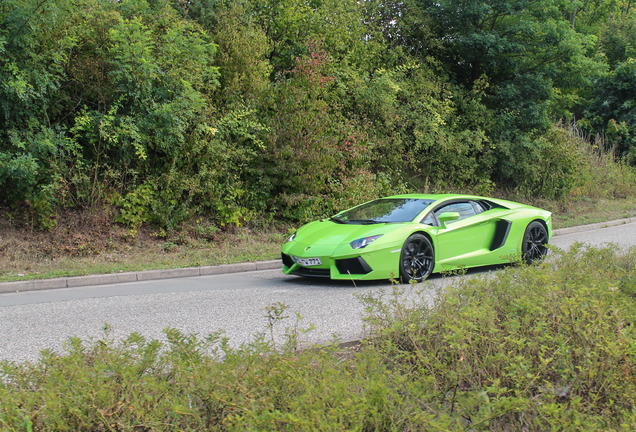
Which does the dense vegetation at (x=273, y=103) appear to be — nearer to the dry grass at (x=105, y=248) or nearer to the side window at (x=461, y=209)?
the dry grass at (x=105, y=248)

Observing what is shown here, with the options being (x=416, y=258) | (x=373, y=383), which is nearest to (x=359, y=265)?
(x=416, y=258)

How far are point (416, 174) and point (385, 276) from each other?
1188 centimetres

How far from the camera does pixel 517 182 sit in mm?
21703

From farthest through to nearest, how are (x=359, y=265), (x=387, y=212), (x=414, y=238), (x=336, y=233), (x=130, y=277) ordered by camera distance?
(x=130, y=277), (x=387, y=212), (x=336, y=233), (x=414, y=238), (x=359, y=265)

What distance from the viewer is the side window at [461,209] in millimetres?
8992

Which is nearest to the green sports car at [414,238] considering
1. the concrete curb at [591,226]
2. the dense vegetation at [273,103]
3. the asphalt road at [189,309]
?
the asphalt road at [189,309]

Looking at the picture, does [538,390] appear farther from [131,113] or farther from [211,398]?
[131,113]

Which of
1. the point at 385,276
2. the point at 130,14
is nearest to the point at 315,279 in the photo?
the point at 385,276

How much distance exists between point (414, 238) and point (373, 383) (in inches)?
212

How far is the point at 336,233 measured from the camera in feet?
27.3

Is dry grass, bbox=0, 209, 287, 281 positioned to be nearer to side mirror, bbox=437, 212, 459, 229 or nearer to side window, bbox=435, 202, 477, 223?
side window, bbox=435, 202, 477, 223

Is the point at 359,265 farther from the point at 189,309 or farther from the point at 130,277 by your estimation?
the point at 130,277

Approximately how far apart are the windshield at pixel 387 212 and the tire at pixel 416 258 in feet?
1.29

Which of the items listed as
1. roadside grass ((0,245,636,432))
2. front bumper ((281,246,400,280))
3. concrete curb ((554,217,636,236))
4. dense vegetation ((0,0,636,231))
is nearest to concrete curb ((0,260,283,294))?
Answer: dense vegetation ((0,0,636,231))
